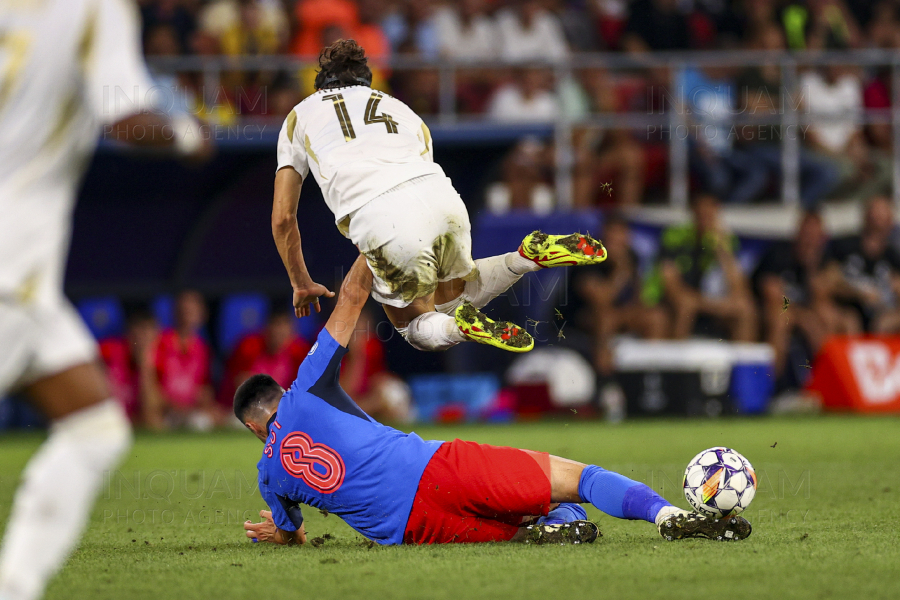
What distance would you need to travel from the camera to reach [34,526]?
337cm

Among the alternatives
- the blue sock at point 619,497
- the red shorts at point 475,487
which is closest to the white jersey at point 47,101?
the red shorts at point 475,487

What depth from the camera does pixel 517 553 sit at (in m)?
5.07

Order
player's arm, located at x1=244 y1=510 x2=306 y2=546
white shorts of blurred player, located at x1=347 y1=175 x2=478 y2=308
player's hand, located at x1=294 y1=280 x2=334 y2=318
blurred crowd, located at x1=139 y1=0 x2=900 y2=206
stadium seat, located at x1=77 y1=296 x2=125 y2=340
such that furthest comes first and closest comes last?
blurred crowd, located at x1=139 y1=0 x2=900 y2=206 < stadium seat, located at x1=77 y1=296 x2=125 y2=340 < player's hand, located at x1=294 y1=280 x2=334 y2=318 < white shorts of blurred player, located at x1=347 y1=175 x2=478 y2=308 < player's arm, located at x1=244 y1=510 x2=306 y2=546

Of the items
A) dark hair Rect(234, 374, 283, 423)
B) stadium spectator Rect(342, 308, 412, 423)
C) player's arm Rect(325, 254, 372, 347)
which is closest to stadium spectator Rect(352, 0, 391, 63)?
stadium spectator Rect(342, 308, 412, 423)

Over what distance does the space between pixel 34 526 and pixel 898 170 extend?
13.9 m

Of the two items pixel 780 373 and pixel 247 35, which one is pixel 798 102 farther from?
pixel 247 35

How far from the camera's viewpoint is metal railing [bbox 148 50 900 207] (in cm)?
1368

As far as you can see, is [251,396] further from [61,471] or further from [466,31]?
[466,31]

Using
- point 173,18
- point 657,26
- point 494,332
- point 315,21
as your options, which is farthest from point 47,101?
point 657,26

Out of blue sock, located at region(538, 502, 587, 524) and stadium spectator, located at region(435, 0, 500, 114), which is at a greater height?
stadium spectator, located at region(435, 0, 500, 114)

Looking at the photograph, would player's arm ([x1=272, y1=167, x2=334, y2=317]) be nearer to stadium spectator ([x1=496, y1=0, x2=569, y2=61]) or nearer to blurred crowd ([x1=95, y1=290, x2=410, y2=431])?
blurred crowd ([x1=95, y1=290, x2=410, y2=431])

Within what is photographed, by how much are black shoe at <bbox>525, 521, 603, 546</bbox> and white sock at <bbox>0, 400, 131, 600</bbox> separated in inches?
92.8

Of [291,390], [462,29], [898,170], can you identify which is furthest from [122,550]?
[898,170]

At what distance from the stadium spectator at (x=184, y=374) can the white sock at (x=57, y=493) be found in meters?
9.61
